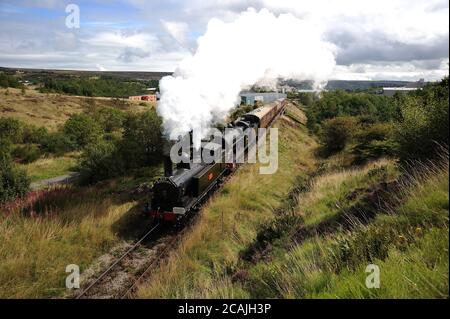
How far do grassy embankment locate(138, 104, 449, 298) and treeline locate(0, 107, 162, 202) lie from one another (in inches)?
418

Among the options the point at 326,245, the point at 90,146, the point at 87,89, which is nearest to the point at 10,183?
the point at 90,146

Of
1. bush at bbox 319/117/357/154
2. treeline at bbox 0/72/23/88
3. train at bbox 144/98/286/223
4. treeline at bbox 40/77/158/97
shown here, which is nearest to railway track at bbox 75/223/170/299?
train at bbox 144/98/286/223

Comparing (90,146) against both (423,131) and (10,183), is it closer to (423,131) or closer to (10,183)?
(10,183)

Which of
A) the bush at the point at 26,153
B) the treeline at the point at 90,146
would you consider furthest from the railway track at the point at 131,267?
the bush at the point at 26,153

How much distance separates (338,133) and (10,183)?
89.8ft

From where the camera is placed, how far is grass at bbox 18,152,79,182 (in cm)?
3141

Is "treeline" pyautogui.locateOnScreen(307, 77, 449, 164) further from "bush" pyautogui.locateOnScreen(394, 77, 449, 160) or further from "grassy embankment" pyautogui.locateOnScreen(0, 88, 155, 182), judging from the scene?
"grassy embankment" pyautogui.locateOnScreen(0, 88, 155, 182)

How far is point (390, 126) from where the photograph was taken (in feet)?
80.9

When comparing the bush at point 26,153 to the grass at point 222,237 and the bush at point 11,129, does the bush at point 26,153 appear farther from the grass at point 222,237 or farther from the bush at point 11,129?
the grass at point 222,237

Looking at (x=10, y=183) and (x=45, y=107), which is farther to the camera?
(x=45, y=107)

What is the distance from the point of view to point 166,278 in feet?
28.7
